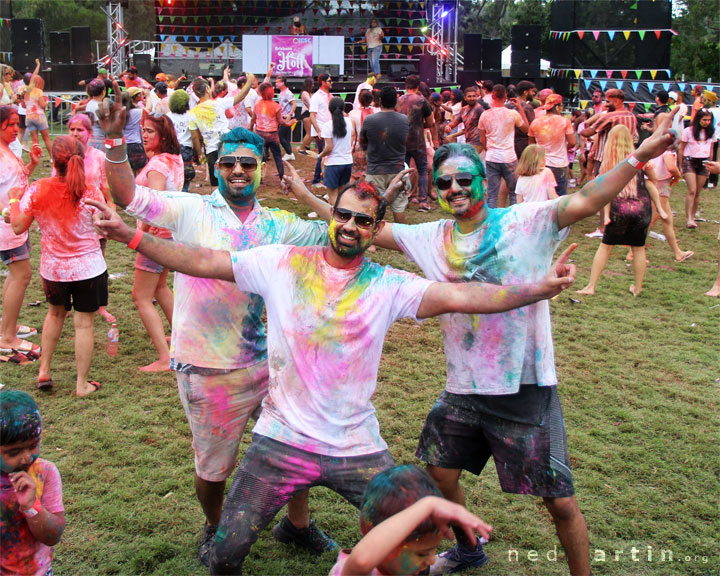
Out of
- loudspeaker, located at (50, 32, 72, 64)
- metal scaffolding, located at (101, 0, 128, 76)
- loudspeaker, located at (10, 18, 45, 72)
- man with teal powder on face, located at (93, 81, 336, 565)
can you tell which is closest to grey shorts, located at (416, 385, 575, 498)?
man with teal powder on face, located at (93, 81, 336, 565)

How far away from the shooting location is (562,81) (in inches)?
964

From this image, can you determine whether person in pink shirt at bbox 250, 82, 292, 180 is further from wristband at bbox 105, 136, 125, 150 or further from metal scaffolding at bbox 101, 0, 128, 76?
metal scaffolding at bbox 101, 0, 128, 76

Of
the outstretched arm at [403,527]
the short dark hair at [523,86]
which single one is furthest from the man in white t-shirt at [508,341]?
the short dark hair at [523,86]

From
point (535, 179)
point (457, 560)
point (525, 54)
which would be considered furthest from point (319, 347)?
point (525, 54)

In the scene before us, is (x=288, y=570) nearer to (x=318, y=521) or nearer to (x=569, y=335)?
(x=318, y=521)

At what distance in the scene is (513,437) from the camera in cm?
325

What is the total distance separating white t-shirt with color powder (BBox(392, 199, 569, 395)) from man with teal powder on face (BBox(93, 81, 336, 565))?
779 millimetres

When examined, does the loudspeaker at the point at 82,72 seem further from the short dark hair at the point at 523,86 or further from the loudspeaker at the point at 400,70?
the short dark hair at the point at 523,86

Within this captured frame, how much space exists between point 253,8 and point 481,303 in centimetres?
2681

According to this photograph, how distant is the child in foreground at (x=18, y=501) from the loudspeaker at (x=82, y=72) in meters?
23.7

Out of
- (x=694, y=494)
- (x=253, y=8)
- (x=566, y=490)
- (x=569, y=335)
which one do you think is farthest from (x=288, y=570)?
(x=253, y=8)

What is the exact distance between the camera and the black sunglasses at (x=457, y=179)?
335cm

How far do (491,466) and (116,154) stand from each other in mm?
3125

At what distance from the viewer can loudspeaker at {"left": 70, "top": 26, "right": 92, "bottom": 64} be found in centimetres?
2394
